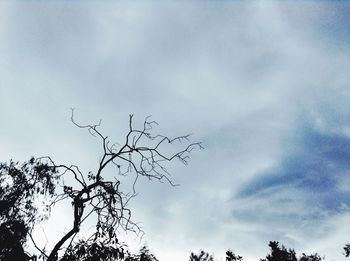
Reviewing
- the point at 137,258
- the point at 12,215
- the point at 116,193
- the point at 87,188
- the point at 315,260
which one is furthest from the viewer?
the point at 315,260

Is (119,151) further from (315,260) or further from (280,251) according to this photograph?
(315,260)

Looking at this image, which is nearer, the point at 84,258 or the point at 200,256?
the point at 84,258

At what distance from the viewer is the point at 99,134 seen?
8852mm

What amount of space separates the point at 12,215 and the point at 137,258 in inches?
528

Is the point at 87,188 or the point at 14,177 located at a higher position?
the point at 14,177

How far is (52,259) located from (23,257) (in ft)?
5.58

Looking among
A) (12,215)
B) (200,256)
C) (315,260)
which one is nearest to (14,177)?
(12,215)

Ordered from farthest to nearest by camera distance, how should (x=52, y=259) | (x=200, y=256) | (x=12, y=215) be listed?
(x=200, y=256) → (x=12, y=215) → (x=52, y=259)

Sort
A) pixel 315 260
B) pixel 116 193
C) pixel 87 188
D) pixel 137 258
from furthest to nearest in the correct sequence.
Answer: pixel 315 260, pixel 137 258, pixel 116 193, pixel 87 188

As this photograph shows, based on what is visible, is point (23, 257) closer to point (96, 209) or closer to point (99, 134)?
point (96, 209)

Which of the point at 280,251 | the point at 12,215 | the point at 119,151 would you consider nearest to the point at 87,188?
the point at 119,151

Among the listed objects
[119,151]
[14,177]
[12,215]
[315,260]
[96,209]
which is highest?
[315,260]

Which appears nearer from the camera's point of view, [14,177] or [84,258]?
[84,258]

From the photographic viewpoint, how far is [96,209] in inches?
346
